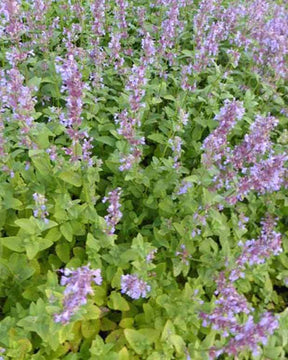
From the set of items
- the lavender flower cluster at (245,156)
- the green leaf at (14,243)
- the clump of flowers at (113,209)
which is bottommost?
the green leaf at (14,243)

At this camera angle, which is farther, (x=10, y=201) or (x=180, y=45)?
(x=180, y=45)

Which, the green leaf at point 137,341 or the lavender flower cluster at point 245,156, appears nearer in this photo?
the green leaf at point 137,341

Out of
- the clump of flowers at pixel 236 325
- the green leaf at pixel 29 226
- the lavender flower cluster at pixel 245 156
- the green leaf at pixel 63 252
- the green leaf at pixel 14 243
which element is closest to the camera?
the clump of flowers at pixel 236 325

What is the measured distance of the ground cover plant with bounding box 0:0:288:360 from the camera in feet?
10.2

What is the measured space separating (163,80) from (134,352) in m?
3.04

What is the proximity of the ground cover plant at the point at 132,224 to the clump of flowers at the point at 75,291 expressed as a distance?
0.01 meters

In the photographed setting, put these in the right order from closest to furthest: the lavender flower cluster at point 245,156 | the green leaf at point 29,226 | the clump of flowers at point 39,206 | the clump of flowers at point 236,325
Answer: the clump of flowers at point 236,325, the clump of flowers at point 39,206, the green leaf at point 29,226, the lavender flower cluster at point 245,156

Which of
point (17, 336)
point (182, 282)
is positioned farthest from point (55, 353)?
point (182, 282)

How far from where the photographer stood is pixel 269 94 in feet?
16.5

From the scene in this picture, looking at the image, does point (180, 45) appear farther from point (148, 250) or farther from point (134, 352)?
point (134, 352)

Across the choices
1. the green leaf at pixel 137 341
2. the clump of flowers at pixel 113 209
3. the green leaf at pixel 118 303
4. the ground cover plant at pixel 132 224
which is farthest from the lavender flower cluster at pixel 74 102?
the green leaf at pixel 137 341

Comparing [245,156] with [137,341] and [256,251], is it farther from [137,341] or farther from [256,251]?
[137,341]

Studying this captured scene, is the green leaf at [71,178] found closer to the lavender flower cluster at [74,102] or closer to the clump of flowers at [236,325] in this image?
the lavender flower cluster at [74,102]

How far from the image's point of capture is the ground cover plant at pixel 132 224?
3105mm
